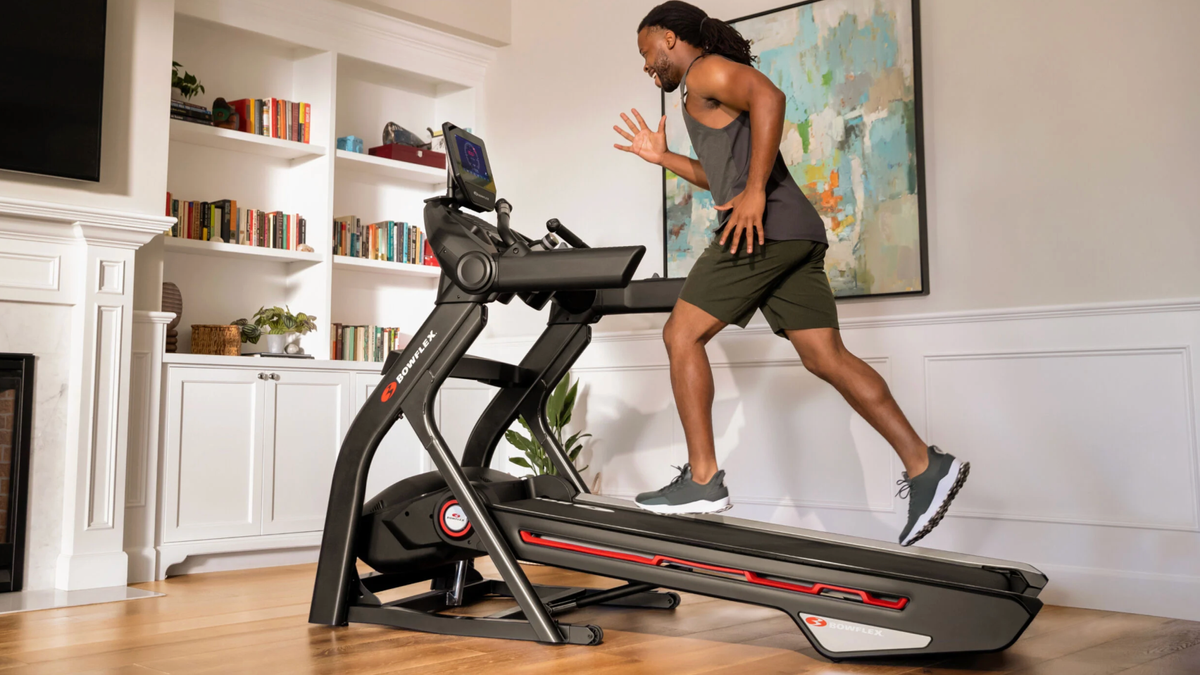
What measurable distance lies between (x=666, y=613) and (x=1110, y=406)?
4.87 ft

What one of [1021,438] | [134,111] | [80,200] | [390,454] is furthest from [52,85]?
[1021,438]

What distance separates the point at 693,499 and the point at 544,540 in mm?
369

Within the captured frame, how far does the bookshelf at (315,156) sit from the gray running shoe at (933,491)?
2.55m

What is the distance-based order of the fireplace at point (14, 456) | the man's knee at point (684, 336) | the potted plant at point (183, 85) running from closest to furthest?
the man's knee at point (684, 336) < the fireplace at point (14, 456) < the potted plant at point (183, 85)

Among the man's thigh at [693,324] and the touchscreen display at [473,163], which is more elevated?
the touchscreen display at [473,163]

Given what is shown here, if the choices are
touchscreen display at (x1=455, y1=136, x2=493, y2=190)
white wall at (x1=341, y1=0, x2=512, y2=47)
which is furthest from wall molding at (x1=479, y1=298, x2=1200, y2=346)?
white wall at (x1=341, y1=0, x2=512, y2=47)

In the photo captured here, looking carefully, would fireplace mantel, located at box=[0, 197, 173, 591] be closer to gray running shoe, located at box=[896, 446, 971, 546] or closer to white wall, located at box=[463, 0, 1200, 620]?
white wall, located at box=[463, 0, 1200, 620]

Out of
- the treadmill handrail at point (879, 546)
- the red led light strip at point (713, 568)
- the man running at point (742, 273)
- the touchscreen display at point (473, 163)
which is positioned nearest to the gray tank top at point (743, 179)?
the man running at point (742, 273)

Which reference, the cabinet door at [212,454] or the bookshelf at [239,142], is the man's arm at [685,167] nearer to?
the cabinet door at [212,454]

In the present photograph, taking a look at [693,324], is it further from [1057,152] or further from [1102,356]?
[1057,152]

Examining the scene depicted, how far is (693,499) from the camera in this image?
2326 mm

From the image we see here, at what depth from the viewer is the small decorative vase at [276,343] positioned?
400 cm

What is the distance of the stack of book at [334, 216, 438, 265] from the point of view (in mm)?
4547

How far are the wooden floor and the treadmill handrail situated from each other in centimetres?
20
